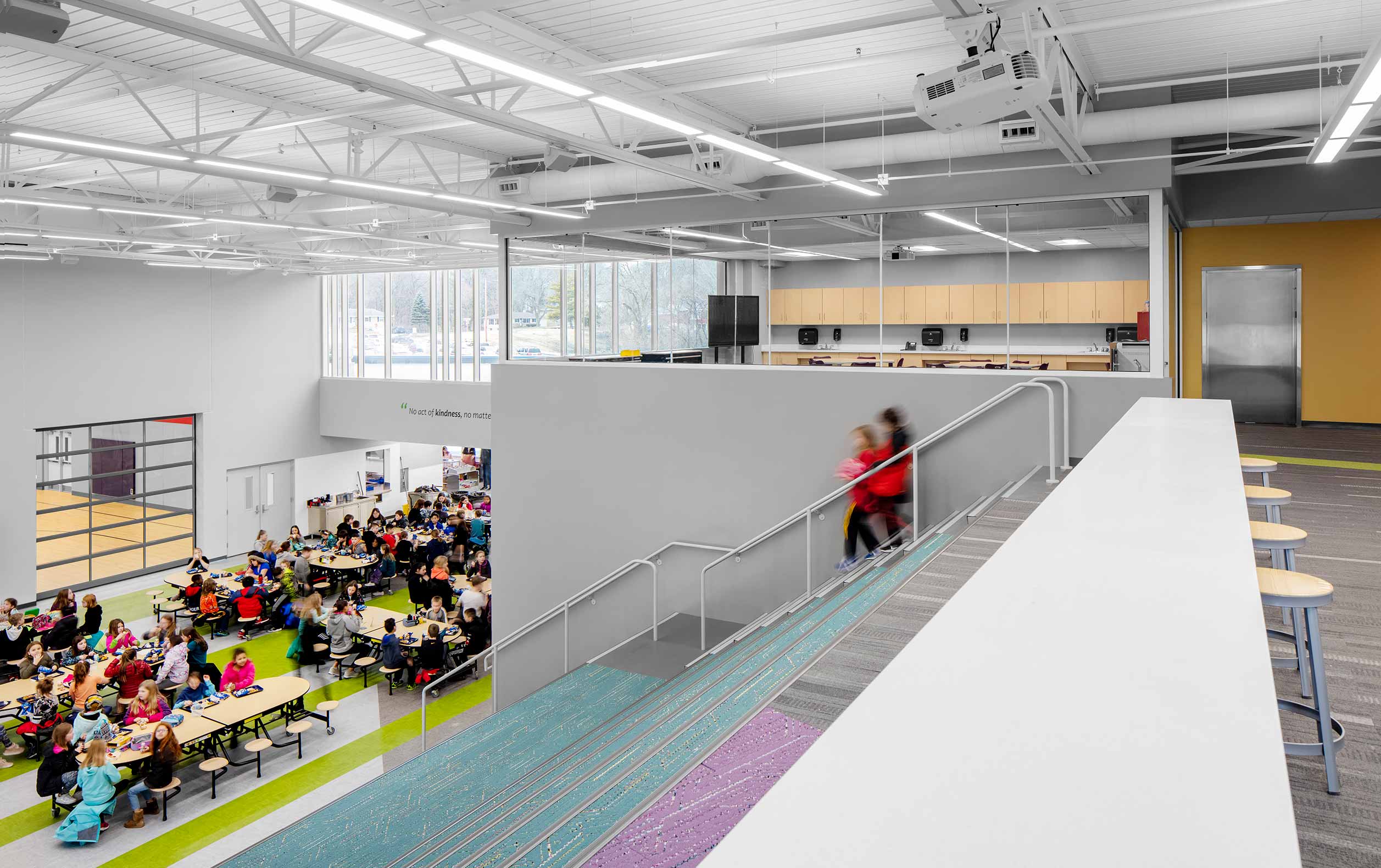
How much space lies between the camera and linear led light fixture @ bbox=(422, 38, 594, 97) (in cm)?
471

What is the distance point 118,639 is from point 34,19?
996 cm

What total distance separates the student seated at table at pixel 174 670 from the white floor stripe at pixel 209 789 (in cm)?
172

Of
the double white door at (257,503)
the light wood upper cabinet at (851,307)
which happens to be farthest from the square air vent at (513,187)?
the double white door at (257,503)

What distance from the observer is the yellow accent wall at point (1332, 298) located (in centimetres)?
1236

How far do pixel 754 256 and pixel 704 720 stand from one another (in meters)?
9.47

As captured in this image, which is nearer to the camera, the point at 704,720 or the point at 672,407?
the point at 704,720

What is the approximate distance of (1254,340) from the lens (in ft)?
42.5

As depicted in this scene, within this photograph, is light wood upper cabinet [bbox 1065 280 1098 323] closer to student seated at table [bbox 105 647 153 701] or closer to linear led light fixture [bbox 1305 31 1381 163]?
linear led light fixture [bbox 1305 31 1381 163]

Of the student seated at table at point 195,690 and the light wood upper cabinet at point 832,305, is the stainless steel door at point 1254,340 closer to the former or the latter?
→ the light wood upper cabinet at point 832,305

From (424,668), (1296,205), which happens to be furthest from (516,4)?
(1296,205)

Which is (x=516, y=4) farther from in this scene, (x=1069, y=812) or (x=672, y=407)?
(x=1069, y=812)

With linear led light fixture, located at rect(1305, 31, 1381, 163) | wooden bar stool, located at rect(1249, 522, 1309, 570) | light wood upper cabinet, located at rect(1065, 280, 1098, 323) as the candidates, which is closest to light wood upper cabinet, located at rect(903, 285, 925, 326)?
light wood upper cabinet, located at rect(1065, 280, 1098, 323)

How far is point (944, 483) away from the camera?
8773mm

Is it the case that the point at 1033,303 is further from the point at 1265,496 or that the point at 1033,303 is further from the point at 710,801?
the point at 710,801
